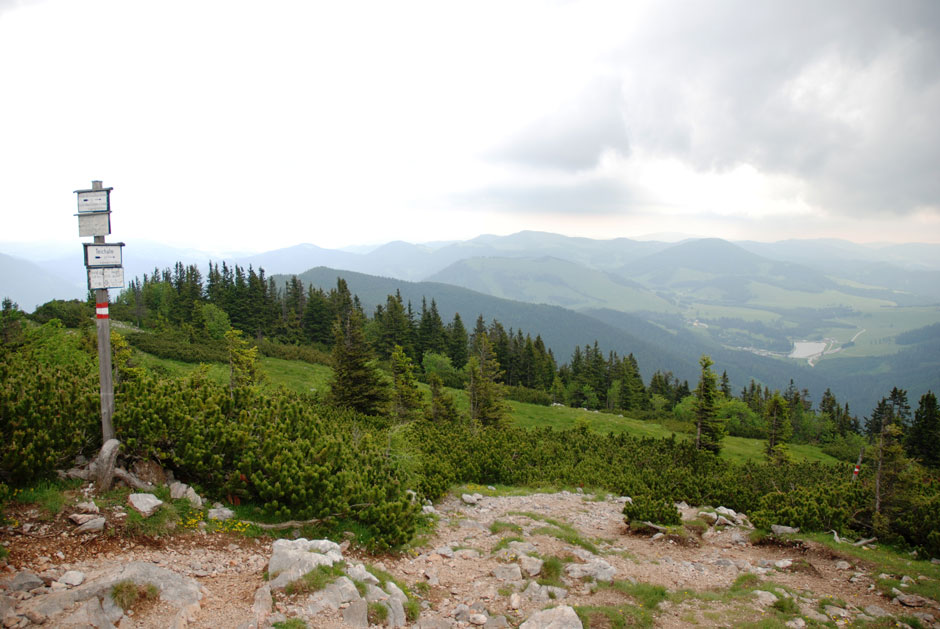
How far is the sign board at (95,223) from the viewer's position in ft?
24.5

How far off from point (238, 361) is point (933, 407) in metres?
77.9

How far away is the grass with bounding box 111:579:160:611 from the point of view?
5.34 meters

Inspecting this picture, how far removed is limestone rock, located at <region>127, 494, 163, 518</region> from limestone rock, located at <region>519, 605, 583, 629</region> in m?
6.32

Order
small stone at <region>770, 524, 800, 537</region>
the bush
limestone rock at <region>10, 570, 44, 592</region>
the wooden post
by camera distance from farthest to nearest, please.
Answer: the bush, small stone at <region>770, 524, 800, 537</region>, the wooden post, limestone rock at <region>10, 570, 44, 592</region>

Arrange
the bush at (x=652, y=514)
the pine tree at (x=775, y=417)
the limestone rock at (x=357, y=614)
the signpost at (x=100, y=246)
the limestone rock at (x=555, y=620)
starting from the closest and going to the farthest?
the limestone rock at (x=357, y=614) < the limestone rock at (x=555, y=620) < the signpost at (x=100, y=246) < the bush at (x=652, y=514) < the pine tree at (x=775, y=417)

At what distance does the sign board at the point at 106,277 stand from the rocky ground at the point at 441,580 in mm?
3538

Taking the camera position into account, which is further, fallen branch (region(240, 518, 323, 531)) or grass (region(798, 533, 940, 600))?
grass (region(798, 533, 940, 600))

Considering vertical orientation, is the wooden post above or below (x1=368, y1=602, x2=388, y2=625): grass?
above

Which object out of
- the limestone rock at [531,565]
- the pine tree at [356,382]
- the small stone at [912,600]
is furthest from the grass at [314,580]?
the pine tree at [356,382]

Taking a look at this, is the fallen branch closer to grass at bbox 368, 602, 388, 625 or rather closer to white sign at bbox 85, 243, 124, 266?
grass at bbox 368, 602, 388, 625

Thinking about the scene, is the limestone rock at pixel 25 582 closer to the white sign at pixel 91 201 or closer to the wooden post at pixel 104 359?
the wooden post at pixel 104 359

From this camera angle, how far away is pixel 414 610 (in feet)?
22.7

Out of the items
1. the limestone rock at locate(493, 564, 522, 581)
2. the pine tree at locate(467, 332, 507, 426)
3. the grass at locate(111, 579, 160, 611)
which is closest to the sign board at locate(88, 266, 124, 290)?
the grass at locate(111, 579, 160, 611)

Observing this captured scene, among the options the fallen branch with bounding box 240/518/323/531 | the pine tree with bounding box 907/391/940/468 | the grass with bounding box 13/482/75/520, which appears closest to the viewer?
the grass with bounding box 13/482/75/520
